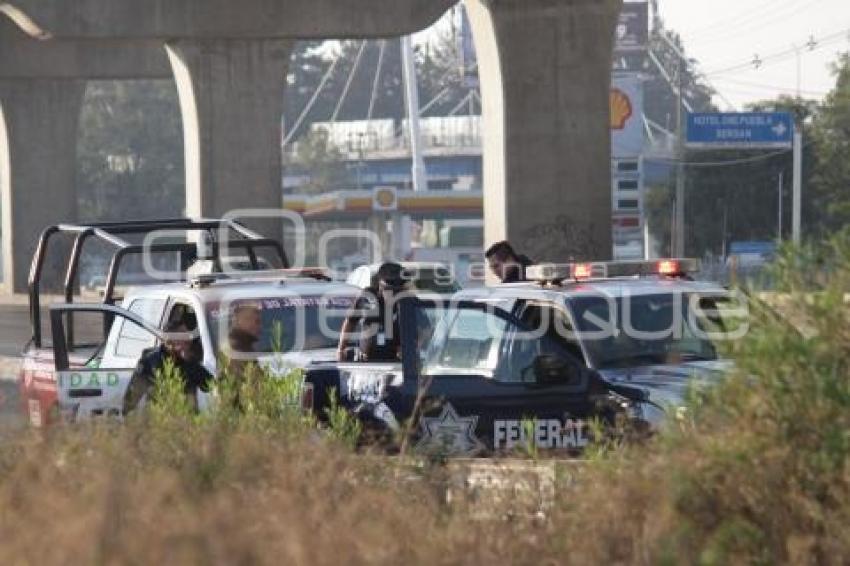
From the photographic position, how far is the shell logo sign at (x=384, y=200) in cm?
10988

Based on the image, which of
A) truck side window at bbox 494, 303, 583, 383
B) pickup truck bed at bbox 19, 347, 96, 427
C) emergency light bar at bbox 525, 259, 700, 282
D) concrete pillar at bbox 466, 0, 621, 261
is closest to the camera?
truck side window at bbox 494, 303, 583, 383

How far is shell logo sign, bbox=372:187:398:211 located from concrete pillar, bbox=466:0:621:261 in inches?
3191

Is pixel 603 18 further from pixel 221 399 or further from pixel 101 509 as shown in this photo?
pixel 101 509

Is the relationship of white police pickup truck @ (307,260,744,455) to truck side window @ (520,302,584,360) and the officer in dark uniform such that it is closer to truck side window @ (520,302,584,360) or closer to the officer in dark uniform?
truck side window @ (520,302,584,360)

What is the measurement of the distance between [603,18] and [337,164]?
140487 mm

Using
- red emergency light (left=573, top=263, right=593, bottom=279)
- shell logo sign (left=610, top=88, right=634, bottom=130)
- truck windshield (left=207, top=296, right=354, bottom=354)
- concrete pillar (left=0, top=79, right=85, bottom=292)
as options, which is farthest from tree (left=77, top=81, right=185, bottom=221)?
red emergency light (left=573, top=263, right=593, bottom=279)

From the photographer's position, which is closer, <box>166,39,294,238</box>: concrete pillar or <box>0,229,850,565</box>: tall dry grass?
<box>0,229,850,565</box>: tall dry grass

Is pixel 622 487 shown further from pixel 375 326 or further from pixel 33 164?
pixel 33 164

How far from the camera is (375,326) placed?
1319cm

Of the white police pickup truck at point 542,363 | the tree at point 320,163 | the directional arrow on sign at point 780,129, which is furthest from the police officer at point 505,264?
the tree at point 320,163

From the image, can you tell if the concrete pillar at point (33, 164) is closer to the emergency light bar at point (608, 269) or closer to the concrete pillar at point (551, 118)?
the concrete pillar at point (551, 118)

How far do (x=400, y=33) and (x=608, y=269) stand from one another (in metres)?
24.3

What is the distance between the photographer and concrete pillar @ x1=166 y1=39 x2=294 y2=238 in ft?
128

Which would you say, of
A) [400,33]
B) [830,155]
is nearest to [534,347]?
[400,33]
